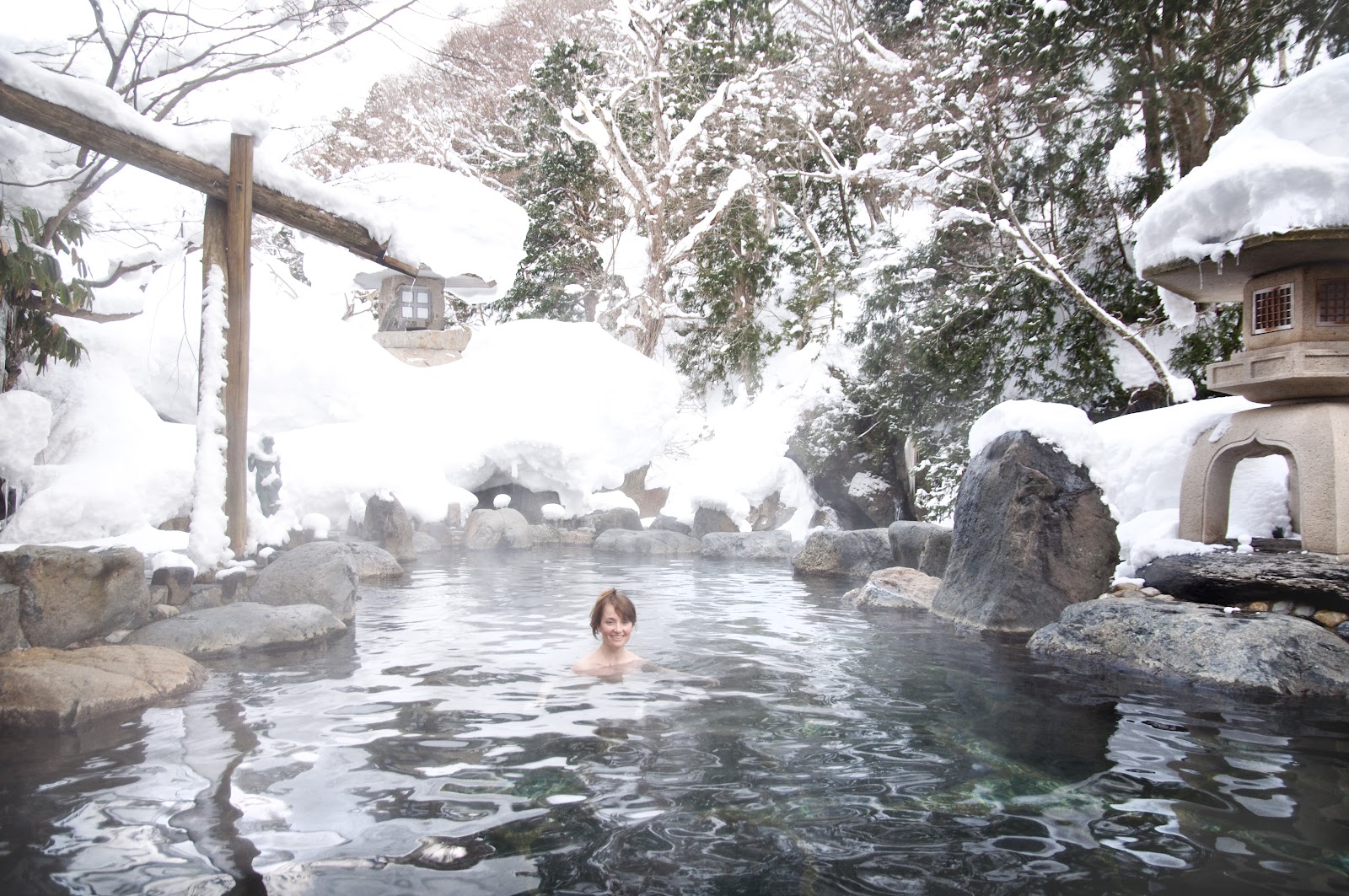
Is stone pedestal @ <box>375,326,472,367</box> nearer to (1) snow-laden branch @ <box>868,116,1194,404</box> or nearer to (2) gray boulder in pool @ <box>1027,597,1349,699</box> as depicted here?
(1) snow-laden branch @ <box>868,116,1194,404</box>

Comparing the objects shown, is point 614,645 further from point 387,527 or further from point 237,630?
point 387,527

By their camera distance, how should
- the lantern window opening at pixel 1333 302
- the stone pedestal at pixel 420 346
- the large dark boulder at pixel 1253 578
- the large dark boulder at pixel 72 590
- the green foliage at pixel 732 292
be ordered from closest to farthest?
the large dark boulder at pixel 72 590
the large dark boulder at pixel 1253 578
the lantern window opening at pixel 1333 302
the stone pedestal at pixel 420 346
the green foliage at pixel 732 292

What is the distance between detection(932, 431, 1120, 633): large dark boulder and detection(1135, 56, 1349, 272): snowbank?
171 centimetres

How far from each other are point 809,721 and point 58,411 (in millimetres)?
9036

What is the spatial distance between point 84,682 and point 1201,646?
586cm

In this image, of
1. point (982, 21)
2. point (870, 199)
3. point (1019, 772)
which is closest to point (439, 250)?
point (1019, 772)

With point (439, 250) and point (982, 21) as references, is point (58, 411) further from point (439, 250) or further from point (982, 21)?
point (982, 21)

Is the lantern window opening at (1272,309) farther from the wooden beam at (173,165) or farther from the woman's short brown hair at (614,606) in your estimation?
the wooden beam at (173,165)

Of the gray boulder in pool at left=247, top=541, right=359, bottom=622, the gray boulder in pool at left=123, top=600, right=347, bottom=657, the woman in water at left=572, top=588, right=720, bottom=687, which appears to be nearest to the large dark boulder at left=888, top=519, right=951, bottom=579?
the woman in water at left=572, top=588, right=720, bottom=687

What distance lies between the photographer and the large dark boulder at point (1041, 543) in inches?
267

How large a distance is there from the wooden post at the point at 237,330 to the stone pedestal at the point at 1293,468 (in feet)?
23.8

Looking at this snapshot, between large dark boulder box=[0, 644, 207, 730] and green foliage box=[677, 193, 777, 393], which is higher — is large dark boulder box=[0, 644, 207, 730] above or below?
below

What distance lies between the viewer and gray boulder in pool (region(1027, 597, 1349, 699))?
4.80 meters

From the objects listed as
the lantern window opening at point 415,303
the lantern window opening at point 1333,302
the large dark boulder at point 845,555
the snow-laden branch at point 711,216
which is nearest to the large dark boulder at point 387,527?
the large dark boulder at point 845,555
